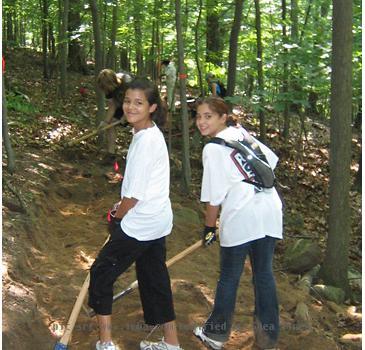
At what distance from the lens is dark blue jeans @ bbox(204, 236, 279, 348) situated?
153 inches

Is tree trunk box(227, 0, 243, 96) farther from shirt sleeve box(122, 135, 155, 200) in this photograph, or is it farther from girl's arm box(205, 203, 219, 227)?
shirt sleeve box(122, 135, 155, 200)

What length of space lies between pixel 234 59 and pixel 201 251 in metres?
5.10

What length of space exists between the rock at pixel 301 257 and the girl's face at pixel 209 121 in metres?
4.10

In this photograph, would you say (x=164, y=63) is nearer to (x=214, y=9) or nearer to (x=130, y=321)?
(x=214, y=9)

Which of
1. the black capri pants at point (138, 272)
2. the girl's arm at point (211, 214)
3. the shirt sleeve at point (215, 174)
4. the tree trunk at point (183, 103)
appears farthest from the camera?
the tree trunk at point (183, 103)

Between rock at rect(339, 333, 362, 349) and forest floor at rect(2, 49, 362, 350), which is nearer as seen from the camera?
forest floor at rect(2, 49, 362, 350)

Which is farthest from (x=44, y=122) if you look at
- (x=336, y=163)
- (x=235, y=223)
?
(x=235, y=223)

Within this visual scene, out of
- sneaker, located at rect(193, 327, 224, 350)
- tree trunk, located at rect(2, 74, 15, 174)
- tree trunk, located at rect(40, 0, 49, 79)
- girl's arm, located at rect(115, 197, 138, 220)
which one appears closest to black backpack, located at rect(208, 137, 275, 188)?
girl's arm, located at rect(115, 197, 138, 220)

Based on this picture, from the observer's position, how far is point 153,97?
3.60m

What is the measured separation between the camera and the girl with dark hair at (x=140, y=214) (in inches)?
134

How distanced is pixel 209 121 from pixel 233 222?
2.55ft

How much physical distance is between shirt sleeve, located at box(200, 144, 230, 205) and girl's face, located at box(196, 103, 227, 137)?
185 mm

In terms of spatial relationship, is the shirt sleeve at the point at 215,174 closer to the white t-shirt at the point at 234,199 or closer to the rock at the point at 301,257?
the white t-shirt at the point at 234,199

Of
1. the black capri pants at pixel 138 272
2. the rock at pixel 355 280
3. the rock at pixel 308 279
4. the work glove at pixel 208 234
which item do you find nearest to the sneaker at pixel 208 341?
the black capri pants at pixel 138 272
